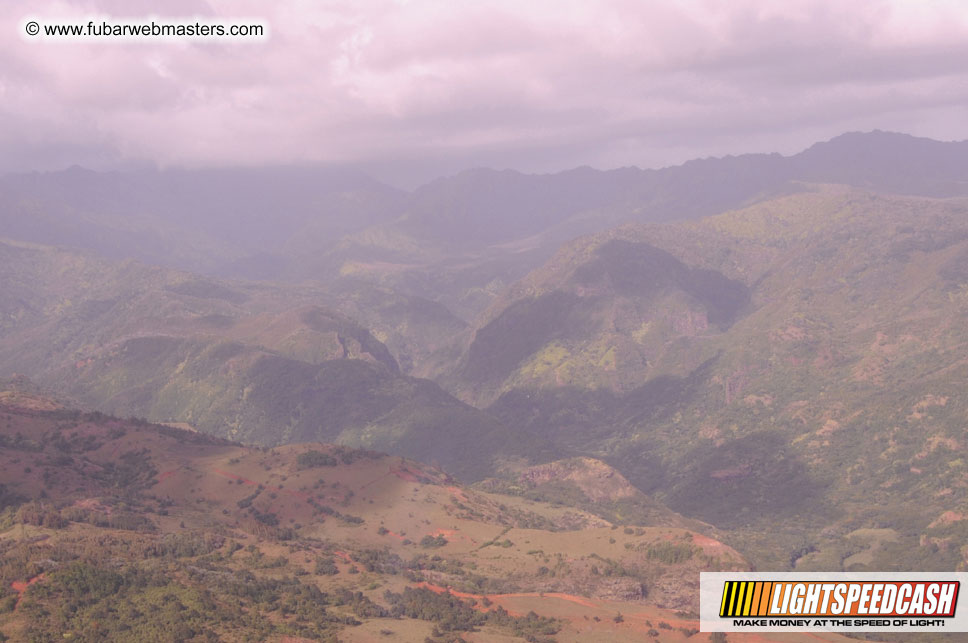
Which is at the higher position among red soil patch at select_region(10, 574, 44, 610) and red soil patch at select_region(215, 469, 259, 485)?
red soil patch at select_region(215, 469, 259, 485)

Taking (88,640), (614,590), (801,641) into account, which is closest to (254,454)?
(614,590)

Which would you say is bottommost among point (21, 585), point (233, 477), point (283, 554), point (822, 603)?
point (822, 603)

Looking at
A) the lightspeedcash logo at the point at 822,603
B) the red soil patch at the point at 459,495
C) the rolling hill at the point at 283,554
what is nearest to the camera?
the lightspeedcash logo at the point at 822,603

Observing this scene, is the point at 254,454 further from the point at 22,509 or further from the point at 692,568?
the point at 692,568

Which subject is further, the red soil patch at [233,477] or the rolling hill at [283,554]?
the red soil patch at [233,477]

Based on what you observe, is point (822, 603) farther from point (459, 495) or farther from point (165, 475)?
point (165, 475)

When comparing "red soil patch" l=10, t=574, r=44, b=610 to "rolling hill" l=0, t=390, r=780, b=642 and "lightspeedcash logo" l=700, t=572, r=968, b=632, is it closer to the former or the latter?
"rolling hill" l=0, t=390, r=780, b=642

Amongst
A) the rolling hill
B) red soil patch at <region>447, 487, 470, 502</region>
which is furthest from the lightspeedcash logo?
red soil patch at <region>447, 487, 470, 502</region>

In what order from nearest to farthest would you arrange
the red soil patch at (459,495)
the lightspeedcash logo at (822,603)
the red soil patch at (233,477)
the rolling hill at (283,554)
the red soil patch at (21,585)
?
the lightspeedcash logo at (822,603), the red soil patch at (21,585), the rolling hill at (283,554), the red soil patch at (233,477), the red soil patch at (459,495)

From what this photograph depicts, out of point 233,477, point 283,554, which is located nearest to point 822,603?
point 283,554

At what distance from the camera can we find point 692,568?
486 ft

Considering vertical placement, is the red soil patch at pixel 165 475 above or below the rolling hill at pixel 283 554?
above

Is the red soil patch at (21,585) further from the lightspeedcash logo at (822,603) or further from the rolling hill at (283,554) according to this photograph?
the lightspeedcash logo at (822,603)

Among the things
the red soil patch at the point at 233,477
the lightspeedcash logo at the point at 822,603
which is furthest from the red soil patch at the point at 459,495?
the lightspeedcash logo at the point at 822,603
